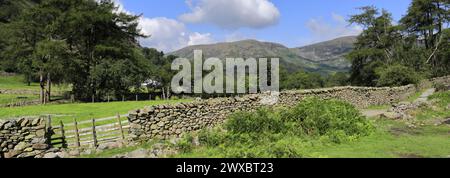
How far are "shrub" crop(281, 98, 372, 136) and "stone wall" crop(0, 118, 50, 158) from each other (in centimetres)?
1092

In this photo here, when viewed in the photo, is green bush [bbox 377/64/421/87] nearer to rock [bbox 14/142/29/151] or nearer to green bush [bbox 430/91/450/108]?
green bush [bbox 430/91/450/108]

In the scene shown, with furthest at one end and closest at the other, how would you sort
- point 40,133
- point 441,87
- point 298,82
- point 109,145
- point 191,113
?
point 298,82, point 441,87, point 191,113, point 109,145, point 40,133

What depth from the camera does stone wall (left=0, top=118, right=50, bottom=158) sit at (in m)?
14.9

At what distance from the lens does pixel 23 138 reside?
15.1 meters

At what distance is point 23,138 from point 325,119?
43.8ft

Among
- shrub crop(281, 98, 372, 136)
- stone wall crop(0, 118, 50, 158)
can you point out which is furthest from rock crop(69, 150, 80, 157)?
shrub crop(281, 98, 372, 136)

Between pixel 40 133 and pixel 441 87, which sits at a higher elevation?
pixel 441 87

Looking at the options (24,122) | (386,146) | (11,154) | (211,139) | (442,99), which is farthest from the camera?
(442,99)

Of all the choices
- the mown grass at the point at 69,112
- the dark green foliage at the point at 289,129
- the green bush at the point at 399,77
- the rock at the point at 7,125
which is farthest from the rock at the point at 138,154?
the green bush at the point at 399,77

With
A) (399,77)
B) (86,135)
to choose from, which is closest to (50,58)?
(86,135)

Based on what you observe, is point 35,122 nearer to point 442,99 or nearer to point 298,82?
point 442,99

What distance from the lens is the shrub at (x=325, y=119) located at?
15.1 m

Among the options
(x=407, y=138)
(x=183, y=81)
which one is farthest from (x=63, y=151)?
(x=183, y=81)
